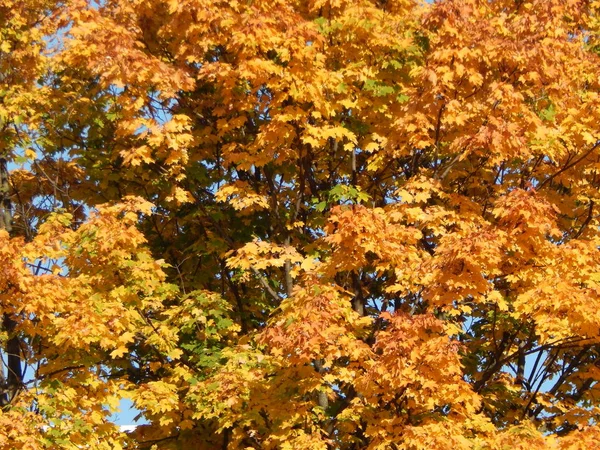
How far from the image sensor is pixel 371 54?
1416cm

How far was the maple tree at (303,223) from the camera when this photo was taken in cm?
1115

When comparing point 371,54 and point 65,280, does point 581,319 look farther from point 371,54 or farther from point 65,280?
point 65,280

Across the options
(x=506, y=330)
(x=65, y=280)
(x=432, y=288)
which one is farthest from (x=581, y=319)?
(x=65, y=280)

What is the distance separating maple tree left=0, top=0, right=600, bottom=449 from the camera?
11.1m

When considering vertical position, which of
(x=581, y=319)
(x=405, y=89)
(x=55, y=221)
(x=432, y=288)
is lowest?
(x=581, y=319)

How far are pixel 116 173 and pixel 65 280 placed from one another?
3.95 m

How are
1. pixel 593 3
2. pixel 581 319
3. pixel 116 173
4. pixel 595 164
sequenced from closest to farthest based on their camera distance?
pixel 581 319 < pixel 595 164 < pixel 116 173 < pixel 593 3

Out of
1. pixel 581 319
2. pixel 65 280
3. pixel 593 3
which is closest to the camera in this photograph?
pixel 581 319

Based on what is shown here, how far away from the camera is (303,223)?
14664 millimetres

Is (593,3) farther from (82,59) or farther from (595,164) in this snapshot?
(82,59)

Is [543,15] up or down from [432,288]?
up

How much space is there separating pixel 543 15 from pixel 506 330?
5.76 m

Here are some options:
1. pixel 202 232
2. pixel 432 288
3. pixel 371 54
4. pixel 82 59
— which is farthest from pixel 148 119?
pixel 432 288

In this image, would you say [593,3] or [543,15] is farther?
[593,3]
